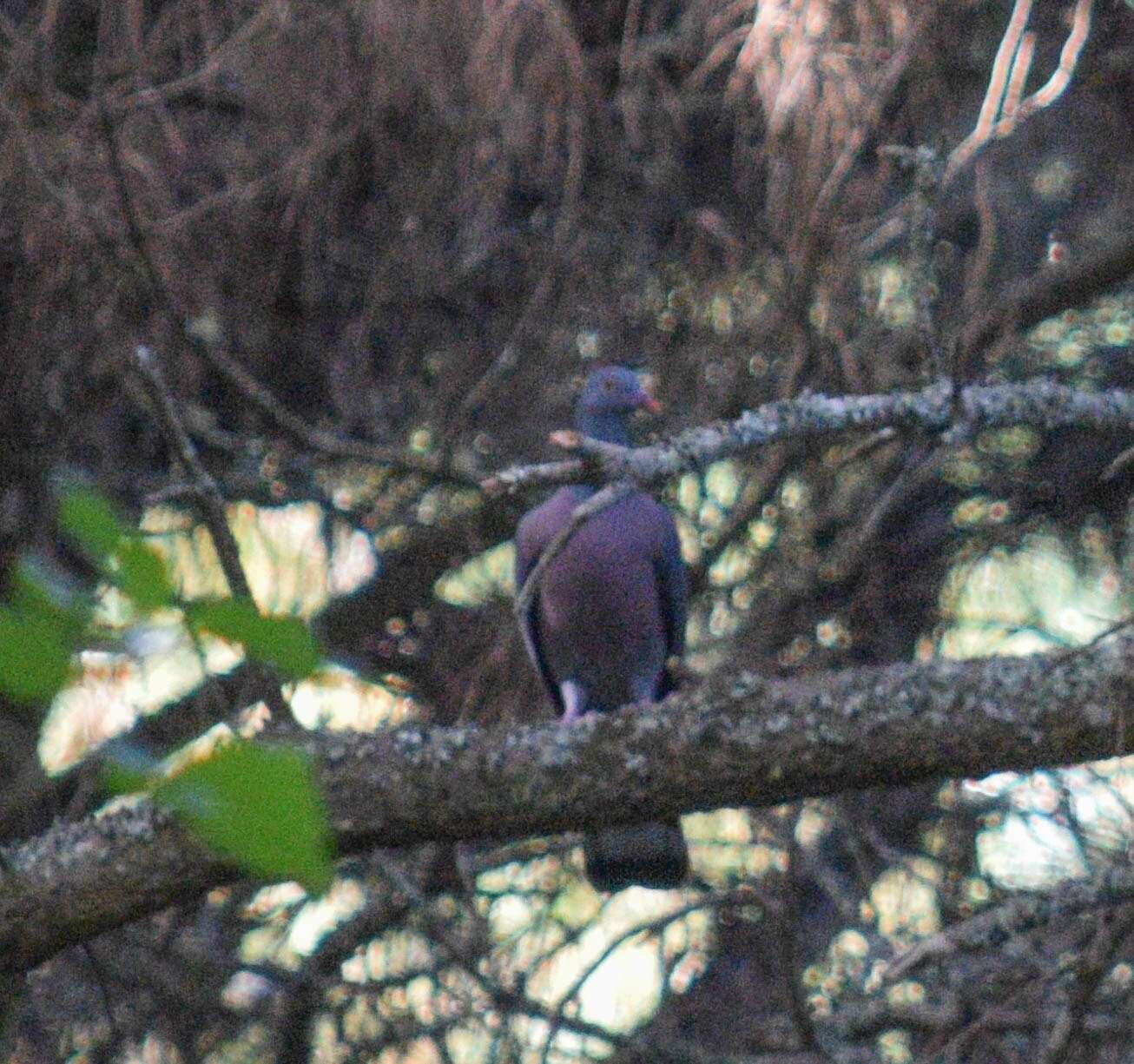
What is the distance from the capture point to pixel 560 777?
2145 millimetres

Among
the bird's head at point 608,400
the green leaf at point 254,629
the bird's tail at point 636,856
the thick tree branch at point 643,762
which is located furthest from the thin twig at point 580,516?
the bird's head at point 608,400

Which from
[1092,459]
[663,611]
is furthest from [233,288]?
[1092,459]

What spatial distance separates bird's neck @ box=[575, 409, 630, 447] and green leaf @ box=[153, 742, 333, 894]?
8.29ft

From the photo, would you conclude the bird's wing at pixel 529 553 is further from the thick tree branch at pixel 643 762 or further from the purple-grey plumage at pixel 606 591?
the thick tree branch at pixel 643 762

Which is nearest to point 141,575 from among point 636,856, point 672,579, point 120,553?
point 120,553

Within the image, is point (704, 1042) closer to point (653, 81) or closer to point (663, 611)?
point (663, 611)

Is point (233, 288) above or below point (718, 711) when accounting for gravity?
above

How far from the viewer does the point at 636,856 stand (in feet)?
10.1

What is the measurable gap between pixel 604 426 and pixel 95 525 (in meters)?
2.69

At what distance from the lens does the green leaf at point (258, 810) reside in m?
0.69

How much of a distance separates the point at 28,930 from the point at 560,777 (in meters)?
0.65

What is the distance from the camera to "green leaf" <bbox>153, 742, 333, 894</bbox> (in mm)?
690

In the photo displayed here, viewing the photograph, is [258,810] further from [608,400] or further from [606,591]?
[606,591]

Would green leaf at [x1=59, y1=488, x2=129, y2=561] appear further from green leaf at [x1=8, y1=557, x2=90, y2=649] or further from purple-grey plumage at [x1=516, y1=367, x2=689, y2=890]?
A: purple-grey plumage at [x1=516, y1=367, x2=689, y2=890]
